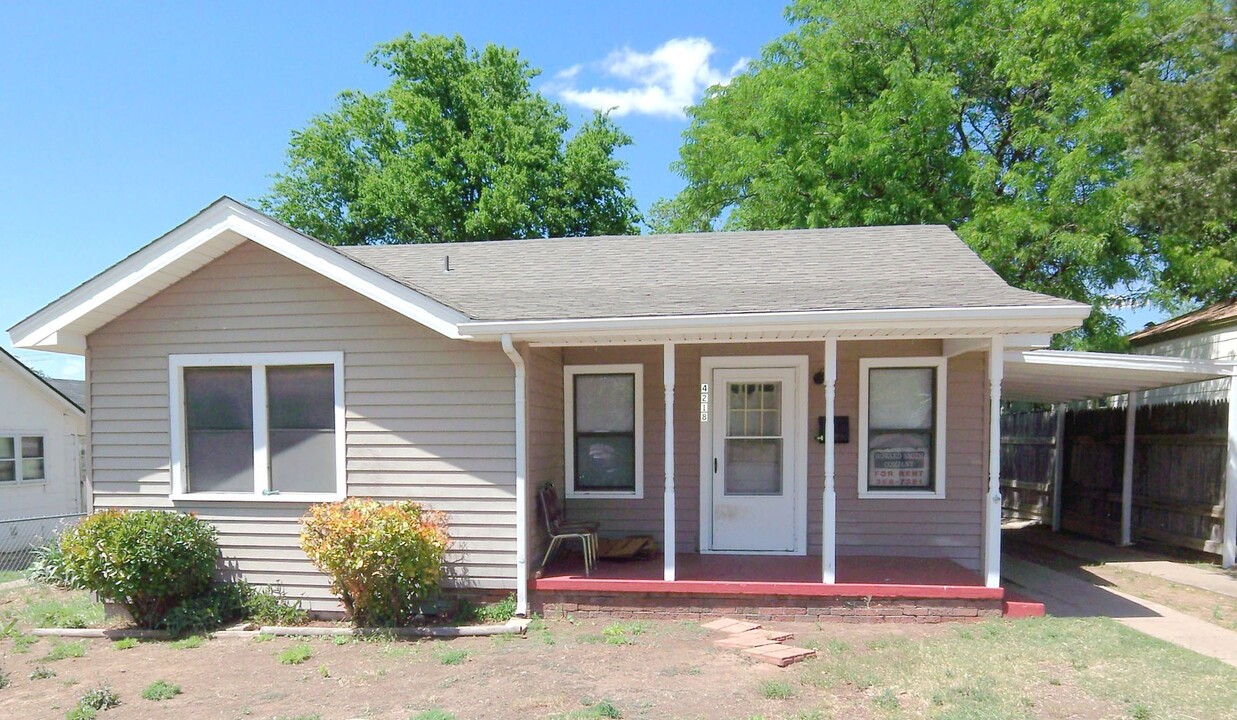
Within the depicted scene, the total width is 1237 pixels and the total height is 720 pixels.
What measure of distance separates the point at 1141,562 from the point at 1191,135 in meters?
5.61

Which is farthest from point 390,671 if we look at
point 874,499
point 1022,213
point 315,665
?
point 1022,213

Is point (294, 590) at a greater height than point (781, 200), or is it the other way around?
point (781, 200)

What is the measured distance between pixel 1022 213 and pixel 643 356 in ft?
26.3

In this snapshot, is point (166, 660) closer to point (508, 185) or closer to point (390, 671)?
point (390, 671)

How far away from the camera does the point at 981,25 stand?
14578 mm

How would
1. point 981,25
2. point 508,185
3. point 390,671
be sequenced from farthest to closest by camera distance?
point 508,185, point 981,25, point 390,671

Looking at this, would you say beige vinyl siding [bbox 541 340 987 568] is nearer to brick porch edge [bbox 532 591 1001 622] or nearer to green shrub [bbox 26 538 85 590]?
brick porch edge [bbox 532 591 1001 622]

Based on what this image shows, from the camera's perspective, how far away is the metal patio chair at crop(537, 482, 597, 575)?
7105 mm

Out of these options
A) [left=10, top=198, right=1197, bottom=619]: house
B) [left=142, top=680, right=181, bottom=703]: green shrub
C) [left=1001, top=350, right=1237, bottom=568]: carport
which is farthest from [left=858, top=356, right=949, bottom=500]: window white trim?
[left=142, top=680, right=181, bottom=703]: green shrub

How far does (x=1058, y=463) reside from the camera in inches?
515

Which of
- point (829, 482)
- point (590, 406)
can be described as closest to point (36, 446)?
point (590, 406)

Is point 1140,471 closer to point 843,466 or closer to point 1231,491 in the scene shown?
point 1231,491

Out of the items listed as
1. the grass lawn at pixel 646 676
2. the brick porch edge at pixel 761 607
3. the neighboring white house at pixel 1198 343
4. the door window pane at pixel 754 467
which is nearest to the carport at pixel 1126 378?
the neighboring white house at pixel 1198 343

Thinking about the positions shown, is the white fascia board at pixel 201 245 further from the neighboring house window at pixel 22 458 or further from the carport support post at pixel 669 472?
the neighboring house window at pixel 22 458
